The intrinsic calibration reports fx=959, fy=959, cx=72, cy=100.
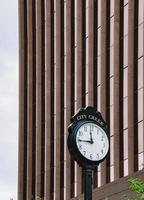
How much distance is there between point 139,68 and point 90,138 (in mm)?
39874

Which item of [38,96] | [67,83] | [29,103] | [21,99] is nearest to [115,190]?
[67,83]

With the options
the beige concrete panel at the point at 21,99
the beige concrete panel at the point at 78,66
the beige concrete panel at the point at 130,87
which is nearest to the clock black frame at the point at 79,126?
the beige concrete panel at the point at 130,87

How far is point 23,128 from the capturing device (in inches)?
3248

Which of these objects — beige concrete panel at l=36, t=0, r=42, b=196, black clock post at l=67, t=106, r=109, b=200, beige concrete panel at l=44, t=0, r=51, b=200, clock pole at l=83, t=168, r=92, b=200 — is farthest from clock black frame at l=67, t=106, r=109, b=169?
beige concrete panel at l=36, t=0, r=42, b=196

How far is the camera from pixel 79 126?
16.7 metres

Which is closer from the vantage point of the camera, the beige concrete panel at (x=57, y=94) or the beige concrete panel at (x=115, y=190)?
the beige concrete panel at (x=115, y=190)

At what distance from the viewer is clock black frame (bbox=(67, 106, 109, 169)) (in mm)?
16484

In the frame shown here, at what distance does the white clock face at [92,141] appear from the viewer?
16.6 metres

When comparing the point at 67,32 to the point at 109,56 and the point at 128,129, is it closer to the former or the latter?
the point at 109,56

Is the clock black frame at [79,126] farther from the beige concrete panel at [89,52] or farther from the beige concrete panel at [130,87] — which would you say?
the beige concrete panel at [89,52]

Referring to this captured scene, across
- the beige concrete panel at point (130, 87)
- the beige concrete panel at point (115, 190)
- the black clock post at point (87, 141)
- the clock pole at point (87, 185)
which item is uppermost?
the beige concrete panel at point (130, 87)

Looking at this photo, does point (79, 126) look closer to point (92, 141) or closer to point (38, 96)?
point (92, 141)

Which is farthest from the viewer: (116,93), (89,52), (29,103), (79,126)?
(29,103)

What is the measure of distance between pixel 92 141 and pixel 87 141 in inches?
6.6
